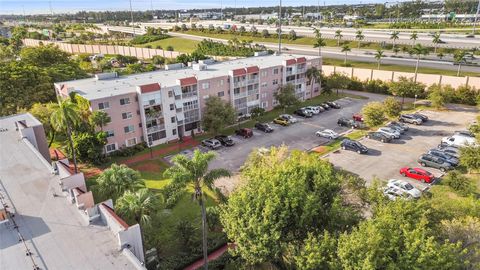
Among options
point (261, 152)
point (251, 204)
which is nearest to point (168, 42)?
point (261, 152)

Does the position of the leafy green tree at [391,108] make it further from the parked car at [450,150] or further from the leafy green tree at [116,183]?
the leafy green tree at [116,183]

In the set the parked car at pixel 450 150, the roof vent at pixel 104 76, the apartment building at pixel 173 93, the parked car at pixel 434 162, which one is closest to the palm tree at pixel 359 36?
the apartment building at pixel 173 93

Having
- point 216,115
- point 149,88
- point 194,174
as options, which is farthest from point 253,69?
point 194,174

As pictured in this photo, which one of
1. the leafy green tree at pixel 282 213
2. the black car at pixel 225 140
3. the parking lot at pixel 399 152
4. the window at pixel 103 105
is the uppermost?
the window at pixel 103 105

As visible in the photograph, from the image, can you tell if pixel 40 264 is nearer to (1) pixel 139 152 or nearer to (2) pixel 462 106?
(1) pixel 139 152

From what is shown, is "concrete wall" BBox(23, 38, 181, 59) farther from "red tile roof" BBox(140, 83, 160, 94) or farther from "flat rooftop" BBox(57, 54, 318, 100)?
"red tile roof" BBox(140, 83, 160, 94)

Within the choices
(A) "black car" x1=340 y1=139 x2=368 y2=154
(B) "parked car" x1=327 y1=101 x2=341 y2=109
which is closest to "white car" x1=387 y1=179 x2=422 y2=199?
(A) "black car" x1=340 y1=139 x2=368 y2=154
